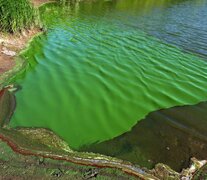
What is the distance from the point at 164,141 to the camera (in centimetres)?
1005

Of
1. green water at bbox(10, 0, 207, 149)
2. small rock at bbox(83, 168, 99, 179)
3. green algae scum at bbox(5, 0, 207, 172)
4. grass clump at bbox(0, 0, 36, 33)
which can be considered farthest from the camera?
grass clump at bbox(0, 0, 36, 33)

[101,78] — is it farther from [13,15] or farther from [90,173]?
[13,15]

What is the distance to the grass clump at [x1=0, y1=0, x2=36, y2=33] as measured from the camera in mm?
16781

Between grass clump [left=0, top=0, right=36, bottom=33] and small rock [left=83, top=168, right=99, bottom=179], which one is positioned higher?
grass clump [left=0, top=0, right=36, bottom=33]

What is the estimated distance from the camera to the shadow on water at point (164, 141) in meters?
9.29

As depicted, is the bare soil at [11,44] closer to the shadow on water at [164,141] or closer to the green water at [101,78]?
the green water at [101,78]

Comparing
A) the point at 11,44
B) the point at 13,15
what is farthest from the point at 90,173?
the point at 13,15

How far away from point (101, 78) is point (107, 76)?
1.21 ft

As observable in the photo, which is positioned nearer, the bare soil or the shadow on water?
the shadow on water

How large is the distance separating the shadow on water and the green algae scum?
0.08m

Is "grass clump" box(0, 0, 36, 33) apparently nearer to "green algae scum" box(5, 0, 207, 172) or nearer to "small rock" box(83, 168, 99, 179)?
"green algae scum" box(5, 0, 207, 172)

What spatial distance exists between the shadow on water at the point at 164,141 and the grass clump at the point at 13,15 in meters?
9.91

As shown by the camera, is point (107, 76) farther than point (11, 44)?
No

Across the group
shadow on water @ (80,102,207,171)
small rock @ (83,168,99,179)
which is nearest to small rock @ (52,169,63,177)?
small rock @ (83,168,99,179)
